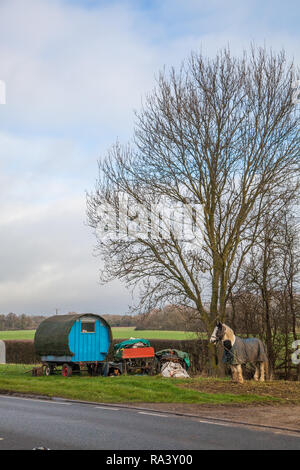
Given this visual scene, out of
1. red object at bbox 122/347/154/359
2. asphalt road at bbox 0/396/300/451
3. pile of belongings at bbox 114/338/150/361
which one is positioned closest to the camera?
asphalt road at bbox 0/396/300/451

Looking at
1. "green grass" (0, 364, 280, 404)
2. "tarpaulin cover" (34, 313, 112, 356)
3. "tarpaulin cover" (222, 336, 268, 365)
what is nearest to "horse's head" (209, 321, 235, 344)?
"tarpaulin cover" (222, 336, 268, 365)

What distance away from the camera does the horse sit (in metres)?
20.0

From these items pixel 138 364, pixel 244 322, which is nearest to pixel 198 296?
pixel 138 364

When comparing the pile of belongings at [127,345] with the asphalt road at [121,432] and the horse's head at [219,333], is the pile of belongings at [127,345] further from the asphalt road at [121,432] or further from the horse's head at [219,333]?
the asphalt road at [121,432]

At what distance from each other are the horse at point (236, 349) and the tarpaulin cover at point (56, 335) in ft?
29.0

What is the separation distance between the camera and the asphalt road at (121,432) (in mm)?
9258

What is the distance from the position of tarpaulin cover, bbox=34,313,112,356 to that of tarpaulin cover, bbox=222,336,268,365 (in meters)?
8.74

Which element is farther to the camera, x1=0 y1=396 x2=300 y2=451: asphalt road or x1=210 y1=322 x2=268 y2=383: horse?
x1=210 y1=322 x2=268 y2=383: horse

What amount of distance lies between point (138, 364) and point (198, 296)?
4740mm

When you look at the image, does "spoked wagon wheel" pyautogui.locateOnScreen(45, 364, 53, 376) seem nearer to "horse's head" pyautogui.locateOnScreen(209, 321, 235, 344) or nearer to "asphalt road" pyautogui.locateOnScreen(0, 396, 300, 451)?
"horse's head" pyautogui.locateOnScreen(209, 321, 235, 344)

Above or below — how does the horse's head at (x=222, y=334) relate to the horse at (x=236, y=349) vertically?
above

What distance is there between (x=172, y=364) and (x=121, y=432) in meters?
13.9

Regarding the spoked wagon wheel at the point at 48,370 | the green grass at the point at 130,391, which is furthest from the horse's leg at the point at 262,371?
the spoked wagon wheel at the point at 48,370

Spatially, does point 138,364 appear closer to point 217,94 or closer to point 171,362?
point 171,362
